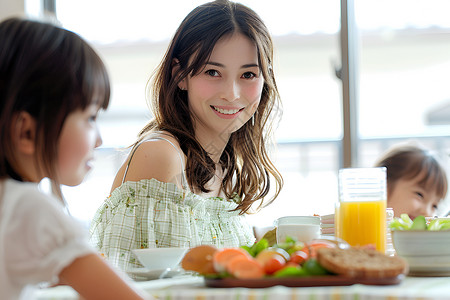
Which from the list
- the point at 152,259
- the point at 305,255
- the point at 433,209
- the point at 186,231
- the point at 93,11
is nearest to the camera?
the point at 305,255

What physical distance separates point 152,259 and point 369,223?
0.45 metres

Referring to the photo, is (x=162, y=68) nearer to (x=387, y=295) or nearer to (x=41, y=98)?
(x=41, y=98)

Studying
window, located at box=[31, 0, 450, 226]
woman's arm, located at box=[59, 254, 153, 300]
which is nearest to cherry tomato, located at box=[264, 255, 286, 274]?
woman's arm, located at box=[59, 254, 153, 300]

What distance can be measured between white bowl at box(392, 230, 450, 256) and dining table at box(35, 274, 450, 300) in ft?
0.43

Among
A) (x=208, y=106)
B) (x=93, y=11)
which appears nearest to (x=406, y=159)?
Answer: (x=208, y=106)

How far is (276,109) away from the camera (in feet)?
6.64

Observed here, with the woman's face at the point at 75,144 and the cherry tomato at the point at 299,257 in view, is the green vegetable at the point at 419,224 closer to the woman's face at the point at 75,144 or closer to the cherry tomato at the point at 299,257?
the cherry tomato at the point at 299,257

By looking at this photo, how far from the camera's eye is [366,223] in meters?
1.16

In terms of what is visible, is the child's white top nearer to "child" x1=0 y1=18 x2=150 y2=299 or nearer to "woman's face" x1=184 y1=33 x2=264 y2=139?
"child" x1=0 y1=18 x2=150 y2=299

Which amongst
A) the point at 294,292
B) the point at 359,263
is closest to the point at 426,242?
the point at 359,263

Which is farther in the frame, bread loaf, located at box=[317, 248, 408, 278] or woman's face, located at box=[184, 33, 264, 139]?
woman's face, located at box=[184, 33, 264, 139]

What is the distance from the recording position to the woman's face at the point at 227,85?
1.72 m

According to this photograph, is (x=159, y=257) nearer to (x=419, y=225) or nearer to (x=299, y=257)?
(x=299, y=257)

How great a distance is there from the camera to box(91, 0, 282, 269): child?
1.52m
